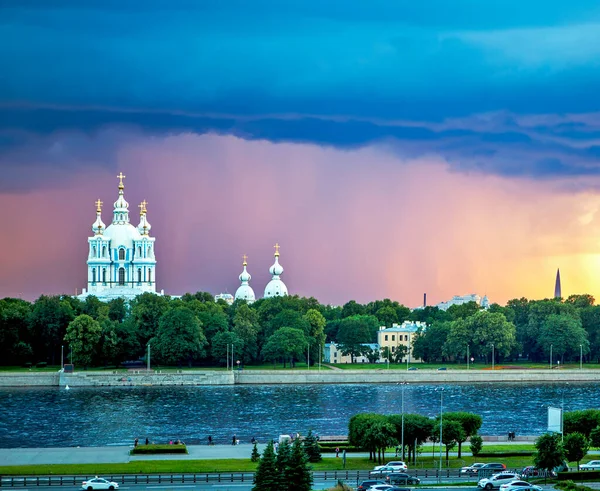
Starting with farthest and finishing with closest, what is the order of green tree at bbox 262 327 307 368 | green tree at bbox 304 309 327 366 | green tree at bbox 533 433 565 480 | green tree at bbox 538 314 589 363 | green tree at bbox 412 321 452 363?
green tree at bbox 412 321 452 363
green tree at bbox 538 314 589 363
green tree at bbox 304 309 327 366
green tree at bbox 262 327 307 368
green tree at bbox 533 433 565 480

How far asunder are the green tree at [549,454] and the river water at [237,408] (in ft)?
82.4

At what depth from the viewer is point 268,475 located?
5334 centimetres

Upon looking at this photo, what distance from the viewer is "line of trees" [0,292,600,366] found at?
148m

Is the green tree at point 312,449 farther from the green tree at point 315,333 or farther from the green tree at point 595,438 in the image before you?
the green tree at point 315,333

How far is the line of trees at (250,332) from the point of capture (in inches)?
5846

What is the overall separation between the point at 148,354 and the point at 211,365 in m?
12.4

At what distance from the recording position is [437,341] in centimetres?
16838

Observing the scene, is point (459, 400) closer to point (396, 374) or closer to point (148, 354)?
point (396, 374)

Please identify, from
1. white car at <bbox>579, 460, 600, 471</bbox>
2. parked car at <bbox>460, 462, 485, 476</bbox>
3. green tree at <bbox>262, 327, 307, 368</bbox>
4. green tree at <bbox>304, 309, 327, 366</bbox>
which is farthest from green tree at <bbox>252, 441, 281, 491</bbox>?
green tree at <bbox>304, 309, 327, 366</bbox>

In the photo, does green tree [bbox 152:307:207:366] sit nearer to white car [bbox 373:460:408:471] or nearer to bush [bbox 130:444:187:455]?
bush [bbox 130:444:187:455]

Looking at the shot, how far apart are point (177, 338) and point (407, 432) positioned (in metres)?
81.1

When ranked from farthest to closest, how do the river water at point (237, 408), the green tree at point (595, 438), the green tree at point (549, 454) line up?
the river water at point (237, 408) → the green tree at point (595, 438) → the green tree at point (549, 454)

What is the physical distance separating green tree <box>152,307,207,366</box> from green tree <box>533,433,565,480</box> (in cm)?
8922

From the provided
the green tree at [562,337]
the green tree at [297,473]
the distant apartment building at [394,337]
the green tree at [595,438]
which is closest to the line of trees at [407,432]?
the green tree at [595,438]
